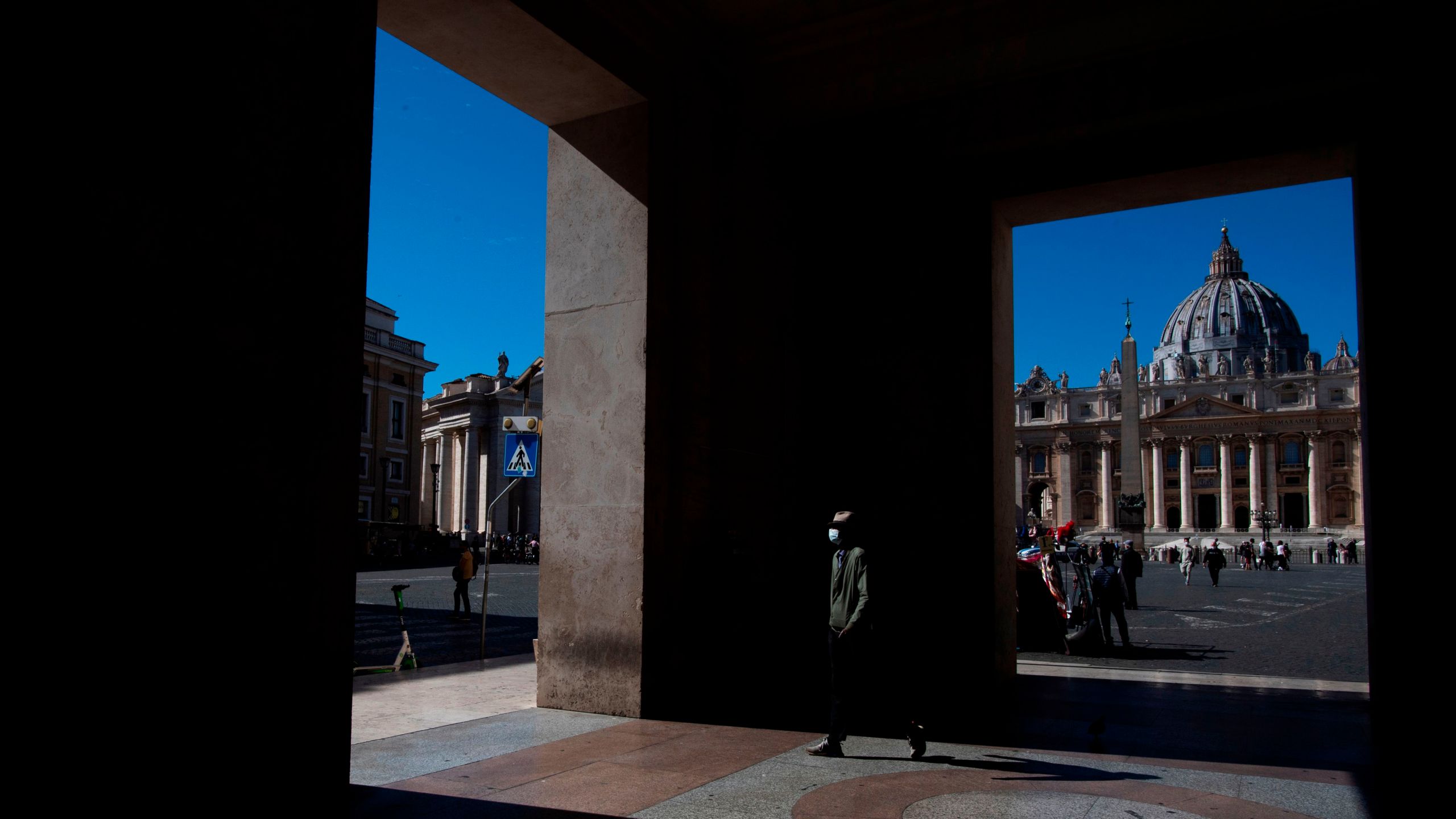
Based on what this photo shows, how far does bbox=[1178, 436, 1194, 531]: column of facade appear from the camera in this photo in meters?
103

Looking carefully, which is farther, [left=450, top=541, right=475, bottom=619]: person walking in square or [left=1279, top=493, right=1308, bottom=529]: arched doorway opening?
[left=1279, top=493, right=1308, bottom=529]: arched doorway opening

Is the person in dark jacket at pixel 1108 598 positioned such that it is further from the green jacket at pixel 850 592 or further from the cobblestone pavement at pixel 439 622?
the green jacket at pixel 850 592

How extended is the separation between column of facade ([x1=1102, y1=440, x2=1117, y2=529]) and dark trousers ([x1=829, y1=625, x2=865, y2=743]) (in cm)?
10712

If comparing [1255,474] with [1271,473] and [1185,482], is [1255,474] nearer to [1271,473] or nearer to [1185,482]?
[1271,473]

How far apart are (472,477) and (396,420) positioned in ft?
41.3

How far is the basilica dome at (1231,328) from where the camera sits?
127125 mm

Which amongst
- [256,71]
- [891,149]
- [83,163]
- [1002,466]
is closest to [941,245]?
[891,149]

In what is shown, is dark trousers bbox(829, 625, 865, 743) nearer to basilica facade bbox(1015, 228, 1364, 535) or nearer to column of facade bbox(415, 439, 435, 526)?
column of facade bbox(415, 439, 435, 526)

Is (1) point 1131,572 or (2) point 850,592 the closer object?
(2) point 850,592

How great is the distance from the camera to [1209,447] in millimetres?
104750

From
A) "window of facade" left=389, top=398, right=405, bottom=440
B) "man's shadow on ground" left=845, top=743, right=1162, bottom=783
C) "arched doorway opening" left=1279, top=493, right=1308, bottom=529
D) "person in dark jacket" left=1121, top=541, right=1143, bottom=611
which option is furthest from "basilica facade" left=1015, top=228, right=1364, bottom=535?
"man's shadow on ground" left=845, top=743, right=1162, bottom=783

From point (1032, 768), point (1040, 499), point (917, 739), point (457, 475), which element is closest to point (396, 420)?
point (457, 475)

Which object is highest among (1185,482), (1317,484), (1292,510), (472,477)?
(1185,482)

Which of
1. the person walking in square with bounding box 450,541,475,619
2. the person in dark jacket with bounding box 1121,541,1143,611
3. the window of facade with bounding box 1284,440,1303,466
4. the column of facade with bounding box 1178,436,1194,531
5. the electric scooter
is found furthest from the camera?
the column of facade with bounding box 1178,436,1194,531
